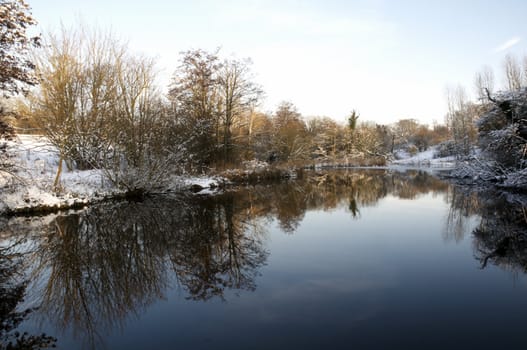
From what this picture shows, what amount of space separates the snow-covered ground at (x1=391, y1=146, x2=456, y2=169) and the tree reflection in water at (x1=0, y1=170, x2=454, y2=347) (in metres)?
37.7

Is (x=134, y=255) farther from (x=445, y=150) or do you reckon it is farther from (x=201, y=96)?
(x=445, y=150)

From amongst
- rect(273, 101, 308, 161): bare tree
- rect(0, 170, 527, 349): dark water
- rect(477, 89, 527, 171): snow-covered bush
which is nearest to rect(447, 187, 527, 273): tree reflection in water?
rect(0, 170, 527, 349): dark water

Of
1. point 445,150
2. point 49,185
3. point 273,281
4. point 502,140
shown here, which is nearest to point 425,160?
point 445,150

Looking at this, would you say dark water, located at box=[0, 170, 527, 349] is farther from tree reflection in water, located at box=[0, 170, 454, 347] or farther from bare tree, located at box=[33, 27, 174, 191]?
bare tree, located at box=[33, 27, 174, 191]

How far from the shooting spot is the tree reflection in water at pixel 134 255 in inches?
171

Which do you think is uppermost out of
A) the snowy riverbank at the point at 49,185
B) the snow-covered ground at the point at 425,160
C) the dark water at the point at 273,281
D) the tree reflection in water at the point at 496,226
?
the snow-covered ground at the point at 425,160

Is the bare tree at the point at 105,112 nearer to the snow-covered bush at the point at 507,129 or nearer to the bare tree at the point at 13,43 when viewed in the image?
the bare tree at the point at 13,43

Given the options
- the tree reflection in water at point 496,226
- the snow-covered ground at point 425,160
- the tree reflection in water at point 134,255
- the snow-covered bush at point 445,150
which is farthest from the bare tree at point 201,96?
the snow-covered bush at point 445,150

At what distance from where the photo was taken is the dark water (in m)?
3.52

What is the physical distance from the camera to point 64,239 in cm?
770

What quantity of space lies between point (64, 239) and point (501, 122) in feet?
70.4

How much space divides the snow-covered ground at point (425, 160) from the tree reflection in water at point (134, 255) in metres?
37.7

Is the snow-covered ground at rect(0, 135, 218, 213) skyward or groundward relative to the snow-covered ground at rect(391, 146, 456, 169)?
groundward

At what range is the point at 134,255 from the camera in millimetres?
6445
